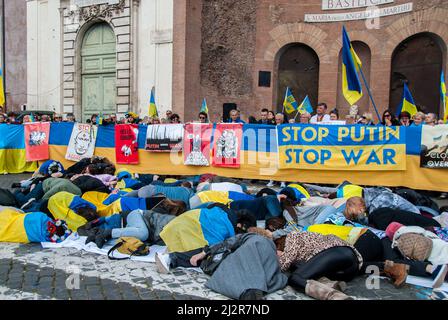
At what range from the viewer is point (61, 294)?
163 inches

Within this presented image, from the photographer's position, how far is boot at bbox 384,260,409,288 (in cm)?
438

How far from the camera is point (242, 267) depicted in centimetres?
419

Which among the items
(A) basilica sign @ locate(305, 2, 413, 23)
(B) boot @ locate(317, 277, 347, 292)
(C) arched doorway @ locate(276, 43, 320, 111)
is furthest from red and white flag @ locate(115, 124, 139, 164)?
(A) basilica sign @ locate(305, 2, 413, 23)

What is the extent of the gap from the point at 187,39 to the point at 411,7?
8211 millimetres

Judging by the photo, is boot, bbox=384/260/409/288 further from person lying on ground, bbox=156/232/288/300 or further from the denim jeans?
the denim jeans

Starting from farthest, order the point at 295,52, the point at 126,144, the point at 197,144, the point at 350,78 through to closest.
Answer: the point at 295,52 < the point at 126,144 < the point at 197,144 < the point at 350,78

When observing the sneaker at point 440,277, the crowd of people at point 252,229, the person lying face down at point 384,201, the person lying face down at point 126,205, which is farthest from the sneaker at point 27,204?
the sneaker at point 440,277

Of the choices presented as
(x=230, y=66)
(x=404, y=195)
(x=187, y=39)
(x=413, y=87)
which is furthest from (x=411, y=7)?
(x=404, y=195)

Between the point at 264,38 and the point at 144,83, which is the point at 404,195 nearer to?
the point at 264,38

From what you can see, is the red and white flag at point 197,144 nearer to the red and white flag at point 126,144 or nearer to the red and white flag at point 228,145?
the red and white flag at point 228,145

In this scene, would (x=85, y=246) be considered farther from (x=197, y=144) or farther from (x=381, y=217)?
(x=197, y=144)

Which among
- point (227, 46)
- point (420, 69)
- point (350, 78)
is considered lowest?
point (350, 78)

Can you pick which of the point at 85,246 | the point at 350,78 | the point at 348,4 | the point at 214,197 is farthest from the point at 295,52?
the point at 85,246

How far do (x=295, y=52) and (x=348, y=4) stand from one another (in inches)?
105
